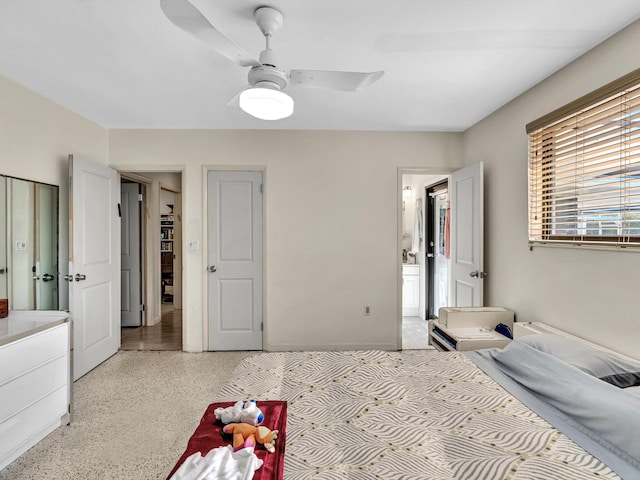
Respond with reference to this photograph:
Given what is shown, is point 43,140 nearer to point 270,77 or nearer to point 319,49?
point 270,77

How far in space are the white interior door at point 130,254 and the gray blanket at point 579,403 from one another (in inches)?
183

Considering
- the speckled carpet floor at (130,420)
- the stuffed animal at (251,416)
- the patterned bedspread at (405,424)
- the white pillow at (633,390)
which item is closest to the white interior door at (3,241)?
the speckled carpet floor at (130,420)

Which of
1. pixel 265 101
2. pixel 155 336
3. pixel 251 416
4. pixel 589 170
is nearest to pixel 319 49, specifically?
pixel 265 101

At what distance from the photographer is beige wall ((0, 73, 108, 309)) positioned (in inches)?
100

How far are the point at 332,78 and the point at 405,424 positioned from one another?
167 cm

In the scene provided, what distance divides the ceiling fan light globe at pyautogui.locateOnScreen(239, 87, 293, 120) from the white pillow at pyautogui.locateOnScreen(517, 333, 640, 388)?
1976 millimetres

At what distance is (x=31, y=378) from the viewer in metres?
2.04

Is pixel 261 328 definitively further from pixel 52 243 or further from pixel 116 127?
pixel 116 127

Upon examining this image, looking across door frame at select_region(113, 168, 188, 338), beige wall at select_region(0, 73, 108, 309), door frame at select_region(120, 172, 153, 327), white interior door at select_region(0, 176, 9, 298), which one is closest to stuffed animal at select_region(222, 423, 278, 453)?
white interior door at select_region(0, 176, 9, 298)

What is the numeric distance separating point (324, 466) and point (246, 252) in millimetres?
2906

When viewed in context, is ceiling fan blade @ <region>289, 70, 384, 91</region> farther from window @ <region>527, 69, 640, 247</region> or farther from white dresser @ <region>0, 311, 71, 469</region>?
white dresser @ <region>0, 311, 71, 469</region>

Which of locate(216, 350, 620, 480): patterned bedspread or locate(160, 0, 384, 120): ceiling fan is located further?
locate(160, 0, 384, 120): ceiling fan

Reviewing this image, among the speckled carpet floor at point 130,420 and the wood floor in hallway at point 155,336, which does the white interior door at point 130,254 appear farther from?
the speckled carpet floor at point 130,420

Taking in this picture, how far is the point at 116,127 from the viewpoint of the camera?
372 cm
